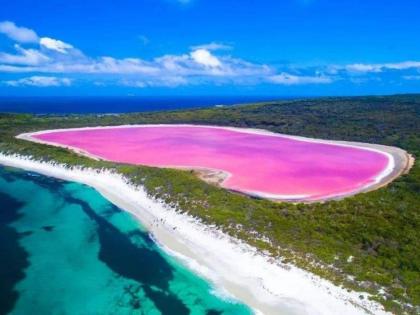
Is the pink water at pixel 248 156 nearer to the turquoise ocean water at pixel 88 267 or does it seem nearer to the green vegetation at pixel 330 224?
the green vegetation at pixel 330 224

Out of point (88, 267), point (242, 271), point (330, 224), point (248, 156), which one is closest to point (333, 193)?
point (330, 224)

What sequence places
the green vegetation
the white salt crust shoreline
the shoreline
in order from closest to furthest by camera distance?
1. the white salt crust shoreline
2. the green vegetation
3. the shoreline

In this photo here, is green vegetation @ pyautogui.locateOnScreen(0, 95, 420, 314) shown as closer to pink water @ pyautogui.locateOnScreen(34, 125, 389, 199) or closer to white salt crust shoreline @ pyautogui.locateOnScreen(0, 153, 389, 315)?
white salt crust shoreline @ pyautogui.locateOnScreen(0, 153, 389, 315)

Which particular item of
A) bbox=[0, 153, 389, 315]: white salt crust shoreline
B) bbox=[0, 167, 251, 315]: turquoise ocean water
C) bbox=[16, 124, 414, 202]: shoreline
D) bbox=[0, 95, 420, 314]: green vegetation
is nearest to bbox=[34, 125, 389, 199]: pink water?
bbox=[16, 124, 414, 202]: shoreline

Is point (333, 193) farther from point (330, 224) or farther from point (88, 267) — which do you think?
point (88, 267)

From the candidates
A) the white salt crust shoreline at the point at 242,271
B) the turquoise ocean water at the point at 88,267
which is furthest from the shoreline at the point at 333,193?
the turquoise ocean water at the point at 88,267
